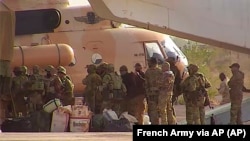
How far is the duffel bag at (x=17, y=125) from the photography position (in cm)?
1010

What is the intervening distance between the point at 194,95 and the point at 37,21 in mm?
5220

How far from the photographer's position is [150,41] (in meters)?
14.6

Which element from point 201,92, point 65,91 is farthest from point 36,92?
point 201,92

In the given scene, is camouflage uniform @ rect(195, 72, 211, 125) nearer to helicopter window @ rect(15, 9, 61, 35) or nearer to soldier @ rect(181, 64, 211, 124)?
soldier @ rect(181, 64, 211, 124)

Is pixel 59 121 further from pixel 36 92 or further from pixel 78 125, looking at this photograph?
pixel 36 92

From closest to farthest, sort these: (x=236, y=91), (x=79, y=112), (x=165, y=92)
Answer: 1. (x=79, y=112)
2. (x=165, y=92)
3. (x=236, y=91)

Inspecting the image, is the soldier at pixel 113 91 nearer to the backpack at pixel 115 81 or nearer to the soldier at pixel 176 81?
the backpack at pixel 115 81

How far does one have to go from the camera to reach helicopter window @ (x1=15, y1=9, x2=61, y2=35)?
14.1 meters

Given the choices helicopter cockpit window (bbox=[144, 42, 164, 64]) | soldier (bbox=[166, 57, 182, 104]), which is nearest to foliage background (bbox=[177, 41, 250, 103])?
helicopter cockpit window (bbox=[144, 42, 164, 64])

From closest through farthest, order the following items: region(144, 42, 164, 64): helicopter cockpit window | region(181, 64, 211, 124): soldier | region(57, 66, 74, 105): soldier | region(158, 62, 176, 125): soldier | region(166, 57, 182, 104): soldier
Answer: region(158, 62, 176, 125): soldier, region(181, 64, 211, 124): soldier, region(57, 66, 74, 105): soldier, region(166, 57, 182, 104): soldier, region(144, 42, 164, 64): helicopter cockpit window

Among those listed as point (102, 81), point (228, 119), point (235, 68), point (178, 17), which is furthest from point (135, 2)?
point (228, 119)

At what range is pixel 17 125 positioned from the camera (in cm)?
1029
